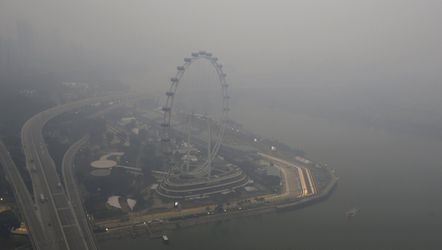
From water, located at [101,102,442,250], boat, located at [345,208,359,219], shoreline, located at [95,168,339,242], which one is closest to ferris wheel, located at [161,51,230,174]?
shoreline, located at [95,168,339,242]

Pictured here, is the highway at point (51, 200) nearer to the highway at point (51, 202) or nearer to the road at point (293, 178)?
the highway at point (51, 202)

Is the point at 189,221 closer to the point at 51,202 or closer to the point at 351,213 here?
the point at 51,202

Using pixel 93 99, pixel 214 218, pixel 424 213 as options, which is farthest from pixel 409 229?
pixel 93 99

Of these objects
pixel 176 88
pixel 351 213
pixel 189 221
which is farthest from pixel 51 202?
pixel 351 213

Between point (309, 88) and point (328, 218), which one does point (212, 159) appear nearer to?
point (328, 218)

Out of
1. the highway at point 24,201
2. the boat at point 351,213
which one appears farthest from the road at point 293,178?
the highway at point 24,201
